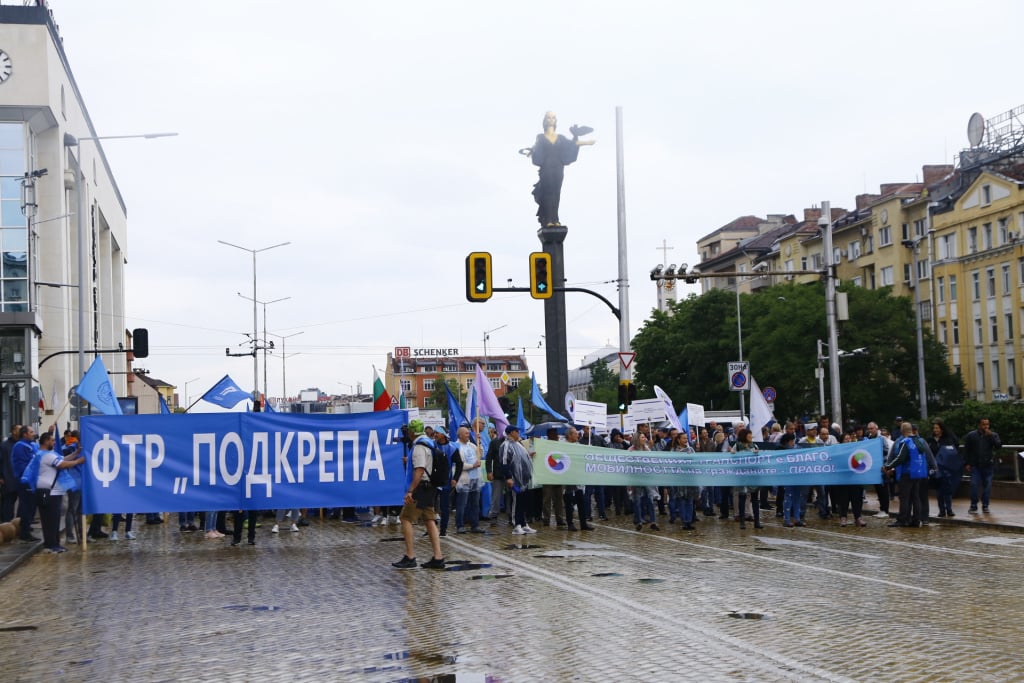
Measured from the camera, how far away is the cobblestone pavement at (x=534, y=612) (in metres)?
9.56

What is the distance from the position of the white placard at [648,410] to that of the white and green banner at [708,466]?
721 cm

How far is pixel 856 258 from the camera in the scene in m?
94.0

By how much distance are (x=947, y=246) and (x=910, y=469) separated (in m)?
60.2

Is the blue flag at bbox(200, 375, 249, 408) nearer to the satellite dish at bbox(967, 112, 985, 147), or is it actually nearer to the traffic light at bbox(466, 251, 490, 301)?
the traffic light at bbox(466, 251, 490, 301)

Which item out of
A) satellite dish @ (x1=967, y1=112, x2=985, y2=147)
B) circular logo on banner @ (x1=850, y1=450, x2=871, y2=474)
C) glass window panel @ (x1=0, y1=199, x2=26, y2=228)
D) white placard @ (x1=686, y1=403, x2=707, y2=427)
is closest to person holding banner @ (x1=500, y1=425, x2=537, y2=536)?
circular logo on banner @ (x1=850, y1=450, x2=871, y2=474)

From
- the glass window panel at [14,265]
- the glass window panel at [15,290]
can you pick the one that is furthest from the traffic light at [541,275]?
the glass window panel at [14,265]

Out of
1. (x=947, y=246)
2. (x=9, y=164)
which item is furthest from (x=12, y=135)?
(x=947, y=246)

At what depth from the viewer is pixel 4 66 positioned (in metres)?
53.9

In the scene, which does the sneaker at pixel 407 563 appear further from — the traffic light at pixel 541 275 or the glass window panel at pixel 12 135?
the glass window panel at pixel 12 135

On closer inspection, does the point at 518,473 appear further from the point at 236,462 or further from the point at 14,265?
the point at 14,265

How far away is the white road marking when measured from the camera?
29.6 feet

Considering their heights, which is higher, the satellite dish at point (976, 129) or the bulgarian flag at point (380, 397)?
the satellite dish at point (976, 129)

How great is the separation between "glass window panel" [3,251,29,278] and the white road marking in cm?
4117

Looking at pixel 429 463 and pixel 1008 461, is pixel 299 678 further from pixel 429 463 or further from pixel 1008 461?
pixel 1008 461
